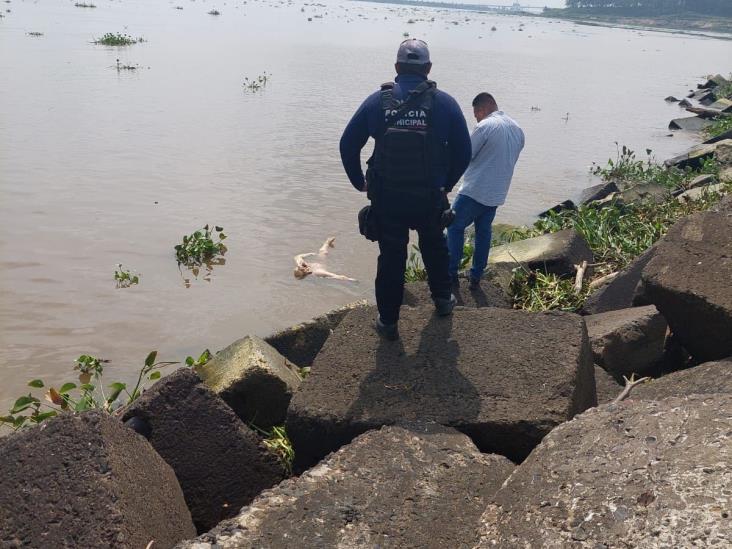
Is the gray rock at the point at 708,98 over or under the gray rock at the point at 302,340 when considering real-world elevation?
over

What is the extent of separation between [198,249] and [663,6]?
122251 mm

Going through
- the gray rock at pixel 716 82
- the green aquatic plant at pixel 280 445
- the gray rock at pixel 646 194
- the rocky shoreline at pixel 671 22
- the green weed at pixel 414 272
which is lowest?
the green weed at pixel 414 272

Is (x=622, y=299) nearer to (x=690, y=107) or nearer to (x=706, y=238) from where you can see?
(x=706, y=238)

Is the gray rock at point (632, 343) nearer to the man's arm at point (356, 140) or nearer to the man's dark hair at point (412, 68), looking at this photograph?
the man's arm at point (356, 140)

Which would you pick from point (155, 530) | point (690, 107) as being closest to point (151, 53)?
point (690, 107)

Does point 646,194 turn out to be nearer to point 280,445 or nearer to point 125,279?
point 125,279

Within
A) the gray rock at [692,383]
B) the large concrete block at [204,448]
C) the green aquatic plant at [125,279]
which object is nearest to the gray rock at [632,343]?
the gray rock at [692,383]

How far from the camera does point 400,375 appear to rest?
4230mm

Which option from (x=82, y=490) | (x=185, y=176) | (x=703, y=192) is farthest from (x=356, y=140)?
(x=185, y=176)

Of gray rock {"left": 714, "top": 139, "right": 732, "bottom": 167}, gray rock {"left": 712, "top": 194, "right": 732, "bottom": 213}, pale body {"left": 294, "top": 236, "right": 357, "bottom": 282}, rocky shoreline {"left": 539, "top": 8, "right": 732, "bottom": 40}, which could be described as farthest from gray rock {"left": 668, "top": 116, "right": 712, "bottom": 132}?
rocky shoreline {"left": 539, "top": 8, "right": 732, "bottom": 40}

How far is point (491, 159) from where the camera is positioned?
637cm

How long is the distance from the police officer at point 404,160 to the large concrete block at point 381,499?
1312mm

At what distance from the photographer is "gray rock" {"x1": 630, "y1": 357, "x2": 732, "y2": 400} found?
13.2 feet

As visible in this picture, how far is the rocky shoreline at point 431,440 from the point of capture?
2.59 m
